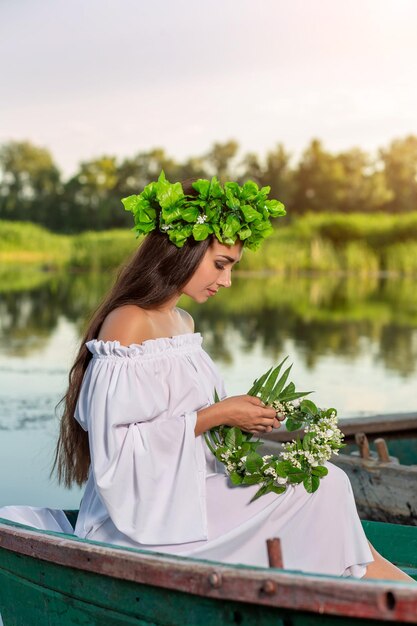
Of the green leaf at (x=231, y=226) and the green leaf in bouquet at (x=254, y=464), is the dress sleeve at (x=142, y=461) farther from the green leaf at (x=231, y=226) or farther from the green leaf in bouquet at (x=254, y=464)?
the green leaf at (x=231, y=226)

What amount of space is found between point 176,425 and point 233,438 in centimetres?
18

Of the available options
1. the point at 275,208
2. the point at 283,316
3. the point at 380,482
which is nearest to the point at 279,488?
the point at 275,208

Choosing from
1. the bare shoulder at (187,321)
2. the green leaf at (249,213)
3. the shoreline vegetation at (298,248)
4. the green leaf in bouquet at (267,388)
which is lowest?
the shoreline vegetation at (298,248)

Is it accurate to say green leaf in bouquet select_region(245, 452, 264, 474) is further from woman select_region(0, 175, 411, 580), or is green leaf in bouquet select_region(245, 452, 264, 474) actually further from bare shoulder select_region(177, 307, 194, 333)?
bare shoulder select_region(177, 307, 194, 333)

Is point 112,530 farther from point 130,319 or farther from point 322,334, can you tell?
point 322,334

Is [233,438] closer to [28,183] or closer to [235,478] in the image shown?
[235,478]

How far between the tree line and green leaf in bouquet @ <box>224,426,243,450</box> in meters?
42.0

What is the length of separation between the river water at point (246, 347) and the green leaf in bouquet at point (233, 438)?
6.32 feet

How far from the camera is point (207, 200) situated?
11.0 feet

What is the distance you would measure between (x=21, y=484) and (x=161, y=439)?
3.62 metres

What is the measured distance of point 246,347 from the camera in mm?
13664

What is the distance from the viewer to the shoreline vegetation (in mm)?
29922

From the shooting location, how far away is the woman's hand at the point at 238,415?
10.3 feet

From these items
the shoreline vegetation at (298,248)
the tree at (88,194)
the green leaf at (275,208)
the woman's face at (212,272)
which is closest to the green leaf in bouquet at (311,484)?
the woman's face at (212,272)
